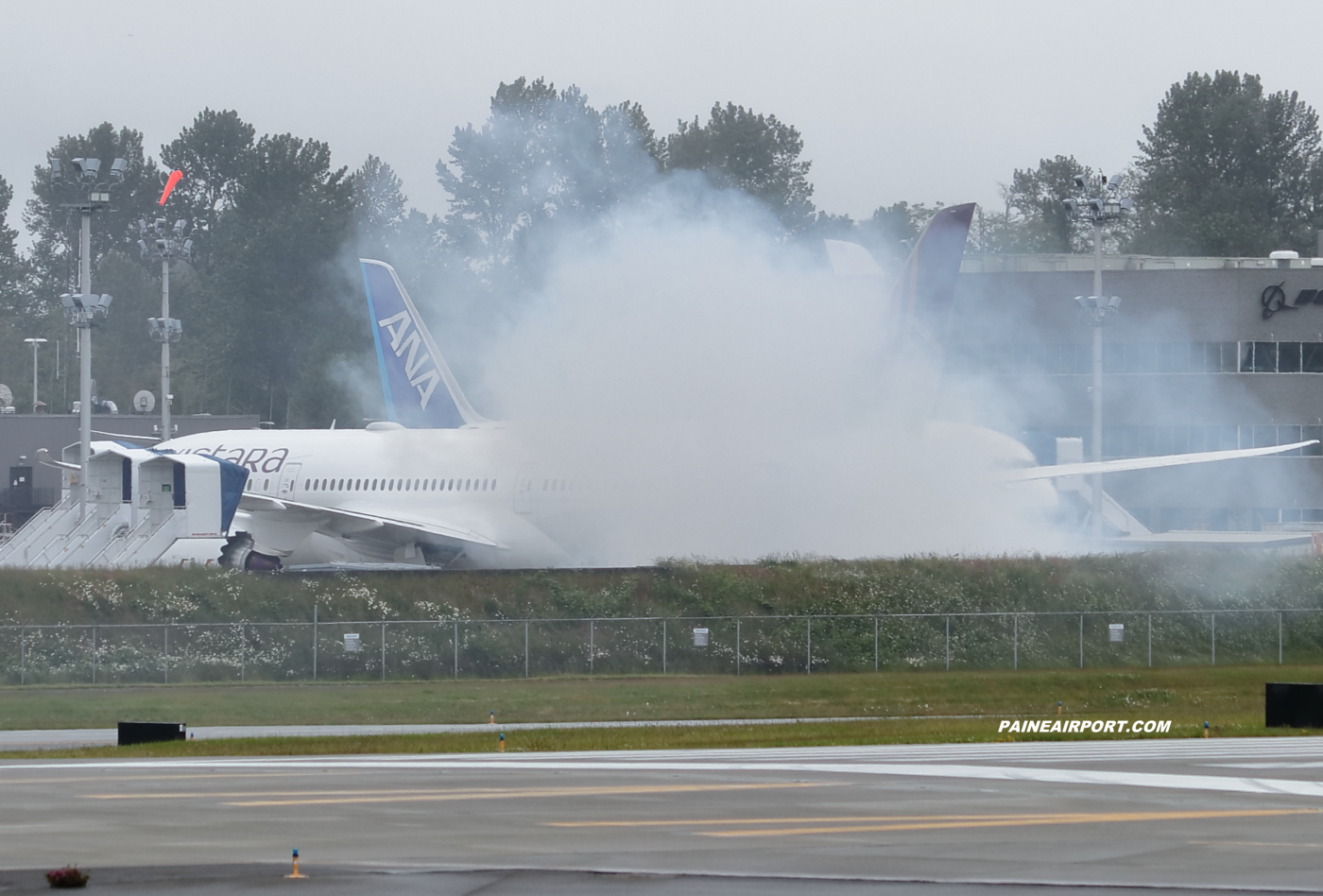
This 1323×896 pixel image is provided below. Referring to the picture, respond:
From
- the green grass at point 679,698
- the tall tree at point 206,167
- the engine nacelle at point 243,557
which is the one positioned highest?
the tall tree at point 206,167

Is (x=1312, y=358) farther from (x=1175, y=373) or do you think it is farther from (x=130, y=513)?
(x=130, y=513)

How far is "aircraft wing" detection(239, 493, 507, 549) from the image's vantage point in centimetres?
4394

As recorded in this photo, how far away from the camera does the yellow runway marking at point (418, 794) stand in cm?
1641

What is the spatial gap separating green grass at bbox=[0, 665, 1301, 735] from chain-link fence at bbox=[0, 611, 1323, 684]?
999 mm

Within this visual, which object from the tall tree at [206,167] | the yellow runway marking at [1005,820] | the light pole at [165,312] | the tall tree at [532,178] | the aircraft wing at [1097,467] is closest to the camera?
the yellow runway marking at [1005,820]

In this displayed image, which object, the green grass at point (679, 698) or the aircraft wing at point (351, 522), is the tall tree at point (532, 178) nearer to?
the aircraft wing at point (351, 522)

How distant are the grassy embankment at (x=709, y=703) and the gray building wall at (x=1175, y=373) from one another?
38283 millimetres

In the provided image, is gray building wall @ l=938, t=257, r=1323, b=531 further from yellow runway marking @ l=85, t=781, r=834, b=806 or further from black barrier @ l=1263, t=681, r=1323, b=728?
yellow runway marking @ l=85, t=781, r=834, b=806

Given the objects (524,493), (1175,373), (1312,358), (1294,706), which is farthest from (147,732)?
(1312,358)

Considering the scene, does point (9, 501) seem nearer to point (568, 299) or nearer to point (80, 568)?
point (80, 568)

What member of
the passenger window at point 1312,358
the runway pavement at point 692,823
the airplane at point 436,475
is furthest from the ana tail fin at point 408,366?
the passenger window at point 1312,358

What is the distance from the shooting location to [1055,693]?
32.8 metres

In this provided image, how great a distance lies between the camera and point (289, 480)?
4997 cm

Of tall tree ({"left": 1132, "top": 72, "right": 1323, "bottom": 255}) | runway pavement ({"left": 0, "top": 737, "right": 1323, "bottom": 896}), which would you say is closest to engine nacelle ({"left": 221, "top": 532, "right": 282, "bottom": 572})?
runway pavement ({"left": 0, "top": 737, "right": 1323, "bottom": 896})
